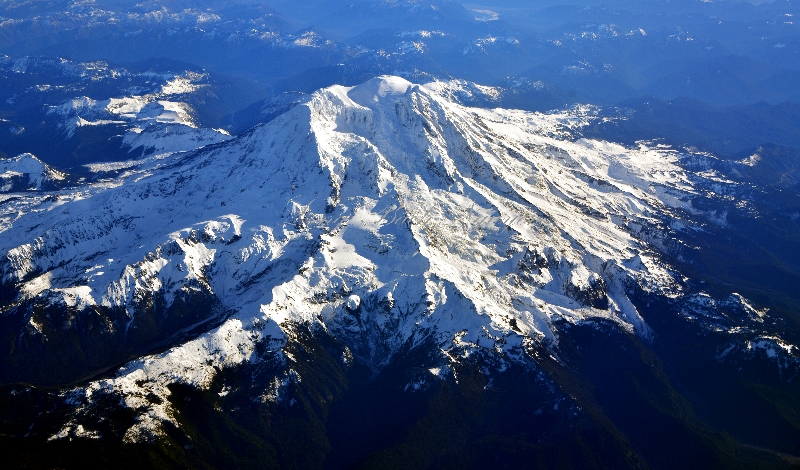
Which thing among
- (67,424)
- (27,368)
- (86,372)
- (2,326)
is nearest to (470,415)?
(67,424)

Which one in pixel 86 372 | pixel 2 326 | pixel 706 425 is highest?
pixel 2 326

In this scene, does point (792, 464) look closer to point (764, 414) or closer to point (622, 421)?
point (764, 414)

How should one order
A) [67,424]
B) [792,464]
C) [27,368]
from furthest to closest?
[27,368], [792,464], [67,424]

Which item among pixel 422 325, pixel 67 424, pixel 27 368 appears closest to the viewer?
pixel 67 424

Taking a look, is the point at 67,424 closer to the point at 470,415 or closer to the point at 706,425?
the point at 470,415

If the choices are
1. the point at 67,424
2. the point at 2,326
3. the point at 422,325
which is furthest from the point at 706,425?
the point at 2,326

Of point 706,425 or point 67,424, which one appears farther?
point 706,425

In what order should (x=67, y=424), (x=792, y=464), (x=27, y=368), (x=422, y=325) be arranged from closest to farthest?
(x=67, y=424) < (x=792, y=464) < (x=27, y=368) < (x=422, y=325)

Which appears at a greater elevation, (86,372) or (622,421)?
(86,372)

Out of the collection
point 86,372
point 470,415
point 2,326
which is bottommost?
point 470,415
